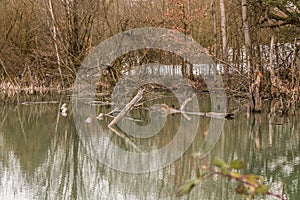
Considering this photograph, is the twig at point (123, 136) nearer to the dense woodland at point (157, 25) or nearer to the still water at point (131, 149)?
the still water at point (131, 149)

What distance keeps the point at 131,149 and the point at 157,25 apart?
689 centimetres

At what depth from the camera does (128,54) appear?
12148mm

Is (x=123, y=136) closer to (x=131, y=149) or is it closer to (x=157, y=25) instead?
(x=131, y=149)

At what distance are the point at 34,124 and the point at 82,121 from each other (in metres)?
0.95

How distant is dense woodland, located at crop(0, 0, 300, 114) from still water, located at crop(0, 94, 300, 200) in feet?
3.74

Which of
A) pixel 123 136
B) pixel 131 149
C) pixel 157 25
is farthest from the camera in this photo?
pixel 157 25

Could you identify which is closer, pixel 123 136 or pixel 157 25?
pixel 123 136

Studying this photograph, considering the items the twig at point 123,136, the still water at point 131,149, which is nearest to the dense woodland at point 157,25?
the still water at point 131,149

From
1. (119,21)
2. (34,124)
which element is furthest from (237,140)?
(119,21)

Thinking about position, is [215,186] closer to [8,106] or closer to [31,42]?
[8,106]

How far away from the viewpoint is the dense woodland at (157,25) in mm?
10281

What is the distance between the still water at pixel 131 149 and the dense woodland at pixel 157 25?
114 centimetres

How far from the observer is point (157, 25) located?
43.8 ft

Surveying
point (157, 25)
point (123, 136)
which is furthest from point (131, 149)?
point (157, 25)
